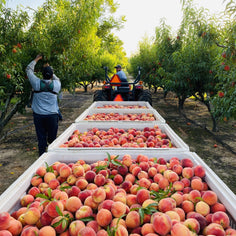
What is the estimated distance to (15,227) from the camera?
3.62 ft

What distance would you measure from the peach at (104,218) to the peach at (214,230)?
0.51 m

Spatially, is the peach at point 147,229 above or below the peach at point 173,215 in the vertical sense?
below

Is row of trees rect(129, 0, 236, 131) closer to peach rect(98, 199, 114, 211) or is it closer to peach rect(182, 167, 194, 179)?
peach rect(182, 167, 194, 179)

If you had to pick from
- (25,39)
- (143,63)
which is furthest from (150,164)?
(143,63)

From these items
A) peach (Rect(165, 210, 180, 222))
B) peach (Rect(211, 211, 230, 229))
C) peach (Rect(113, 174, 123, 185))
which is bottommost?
peach (Rect(113, 174, 123, 185))

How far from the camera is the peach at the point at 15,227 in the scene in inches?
42.9

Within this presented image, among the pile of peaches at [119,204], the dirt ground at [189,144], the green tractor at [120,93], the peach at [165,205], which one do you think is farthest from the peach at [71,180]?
the green tractor at [120,93]

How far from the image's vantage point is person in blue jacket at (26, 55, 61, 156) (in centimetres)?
349

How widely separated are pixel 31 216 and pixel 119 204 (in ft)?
1.59

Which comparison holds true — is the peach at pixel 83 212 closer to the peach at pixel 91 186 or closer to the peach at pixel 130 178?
the peach at pixel 91 186

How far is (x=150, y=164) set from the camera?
179 cm

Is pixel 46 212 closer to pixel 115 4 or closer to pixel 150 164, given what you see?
pixel 150 164

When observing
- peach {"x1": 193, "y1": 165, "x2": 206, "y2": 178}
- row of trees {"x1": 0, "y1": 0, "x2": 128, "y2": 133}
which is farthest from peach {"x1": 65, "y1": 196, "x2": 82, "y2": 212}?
row of trees {"x1": 0, "y1": 0, "x2": 128, "y2": 133}

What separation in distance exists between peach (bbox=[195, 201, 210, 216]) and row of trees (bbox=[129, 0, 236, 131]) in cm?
269
